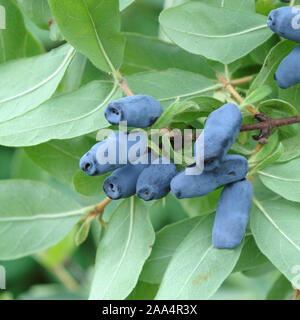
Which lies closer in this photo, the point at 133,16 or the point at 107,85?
the point at 107,85

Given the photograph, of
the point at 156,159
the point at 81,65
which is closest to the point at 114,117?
the point at 156,159

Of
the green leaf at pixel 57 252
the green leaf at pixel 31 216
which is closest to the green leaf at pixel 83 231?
the green leaf at pixel 31 216

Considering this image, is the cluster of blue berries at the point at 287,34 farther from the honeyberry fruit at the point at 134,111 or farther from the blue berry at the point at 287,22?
the honeyberry fruit at the point at 134,111

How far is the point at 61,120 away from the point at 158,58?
0.32 metres

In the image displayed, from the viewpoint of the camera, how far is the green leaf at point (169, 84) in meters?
1.07

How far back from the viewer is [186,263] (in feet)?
3.25

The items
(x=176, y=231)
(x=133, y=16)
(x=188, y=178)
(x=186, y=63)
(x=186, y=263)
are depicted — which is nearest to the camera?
(x=188, y=178)

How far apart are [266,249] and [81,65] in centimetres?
52

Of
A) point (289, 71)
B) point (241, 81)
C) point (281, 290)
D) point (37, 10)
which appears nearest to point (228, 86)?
point (241, 81)

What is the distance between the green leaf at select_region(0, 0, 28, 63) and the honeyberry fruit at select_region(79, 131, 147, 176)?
0.42 metres

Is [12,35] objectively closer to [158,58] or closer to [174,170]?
[158,58]

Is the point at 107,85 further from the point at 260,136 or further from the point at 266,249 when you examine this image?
the point at 266,249

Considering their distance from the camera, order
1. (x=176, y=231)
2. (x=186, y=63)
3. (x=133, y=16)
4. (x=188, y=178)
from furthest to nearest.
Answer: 1. (x=133, y=16)
2. (x=186, y=63)
3. (x=176, y=231)
4. (x=188, y=178)

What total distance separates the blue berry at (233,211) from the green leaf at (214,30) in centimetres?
27
